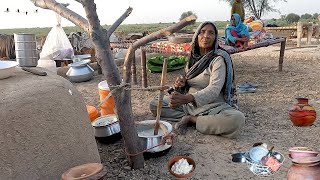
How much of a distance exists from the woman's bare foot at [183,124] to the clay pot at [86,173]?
178 cm

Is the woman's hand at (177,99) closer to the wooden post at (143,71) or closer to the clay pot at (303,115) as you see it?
the clay pot at (303,115)

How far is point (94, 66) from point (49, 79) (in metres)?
5.83

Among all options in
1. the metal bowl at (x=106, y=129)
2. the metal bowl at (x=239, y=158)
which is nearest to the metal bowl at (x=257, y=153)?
the metal bowl at (x=239, y=158)

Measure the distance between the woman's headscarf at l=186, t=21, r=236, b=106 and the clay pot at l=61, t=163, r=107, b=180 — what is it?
210 cm

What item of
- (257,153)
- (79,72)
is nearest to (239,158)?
(257,153)

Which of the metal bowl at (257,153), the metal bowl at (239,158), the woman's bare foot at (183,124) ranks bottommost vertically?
the metal bowl at (239,158)

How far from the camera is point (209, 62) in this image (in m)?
3.86

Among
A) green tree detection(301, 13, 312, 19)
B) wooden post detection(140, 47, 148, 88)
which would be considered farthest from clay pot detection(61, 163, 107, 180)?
green tree detection(301, 13, 312, 19)

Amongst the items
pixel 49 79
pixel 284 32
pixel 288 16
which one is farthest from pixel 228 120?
pixel 288 16

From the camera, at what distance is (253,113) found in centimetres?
461

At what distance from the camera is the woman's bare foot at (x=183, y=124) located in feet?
12.5

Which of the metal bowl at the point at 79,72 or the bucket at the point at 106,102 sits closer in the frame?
the bucket at the point at 106,102

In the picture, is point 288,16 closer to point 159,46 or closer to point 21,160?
point 159,46

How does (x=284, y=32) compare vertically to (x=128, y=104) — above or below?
above
